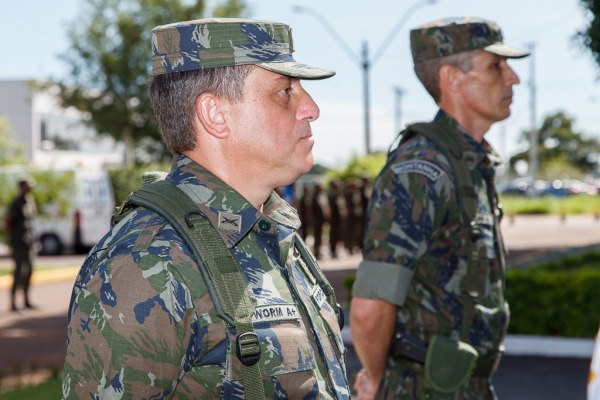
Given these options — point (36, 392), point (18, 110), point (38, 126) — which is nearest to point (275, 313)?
point (36, 392)

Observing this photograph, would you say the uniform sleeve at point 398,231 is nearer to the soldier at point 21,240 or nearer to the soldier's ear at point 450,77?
the soldier's ear at point 450,77

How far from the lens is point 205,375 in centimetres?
178

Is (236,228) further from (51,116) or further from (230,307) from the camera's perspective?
(51,116)

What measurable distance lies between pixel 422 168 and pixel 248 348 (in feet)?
5.03

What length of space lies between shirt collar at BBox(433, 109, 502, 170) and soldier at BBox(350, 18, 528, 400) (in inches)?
0.9

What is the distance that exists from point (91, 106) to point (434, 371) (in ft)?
109

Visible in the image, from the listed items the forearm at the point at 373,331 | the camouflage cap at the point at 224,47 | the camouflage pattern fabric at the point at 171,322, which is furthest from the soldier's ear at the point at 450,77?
the camouflage pattern fabric at the point at 171,322

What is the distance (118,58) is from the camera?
34594 mm

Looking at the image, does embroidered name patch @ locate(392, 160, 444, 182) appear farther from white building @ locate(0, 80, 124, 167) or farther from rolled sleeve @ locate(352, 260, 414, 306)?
white building @ locate(0, 80, 124, 167)

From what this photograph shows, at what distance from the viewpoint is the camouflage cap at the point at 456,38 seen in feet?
11.5

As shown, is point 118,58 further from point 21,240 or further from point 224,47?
point 224,47

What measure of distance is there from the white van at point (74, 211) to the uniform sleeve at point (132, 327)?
2080cm

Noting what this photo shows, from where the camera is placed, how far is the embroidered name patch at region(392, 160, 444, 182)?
10.3ft

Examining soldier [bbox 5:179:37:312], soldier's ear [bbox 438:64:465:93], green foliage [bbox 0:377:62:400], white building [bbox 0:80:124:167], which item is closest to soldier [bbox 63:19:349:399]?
soldier's ear [bbox 438:64:465:93]
